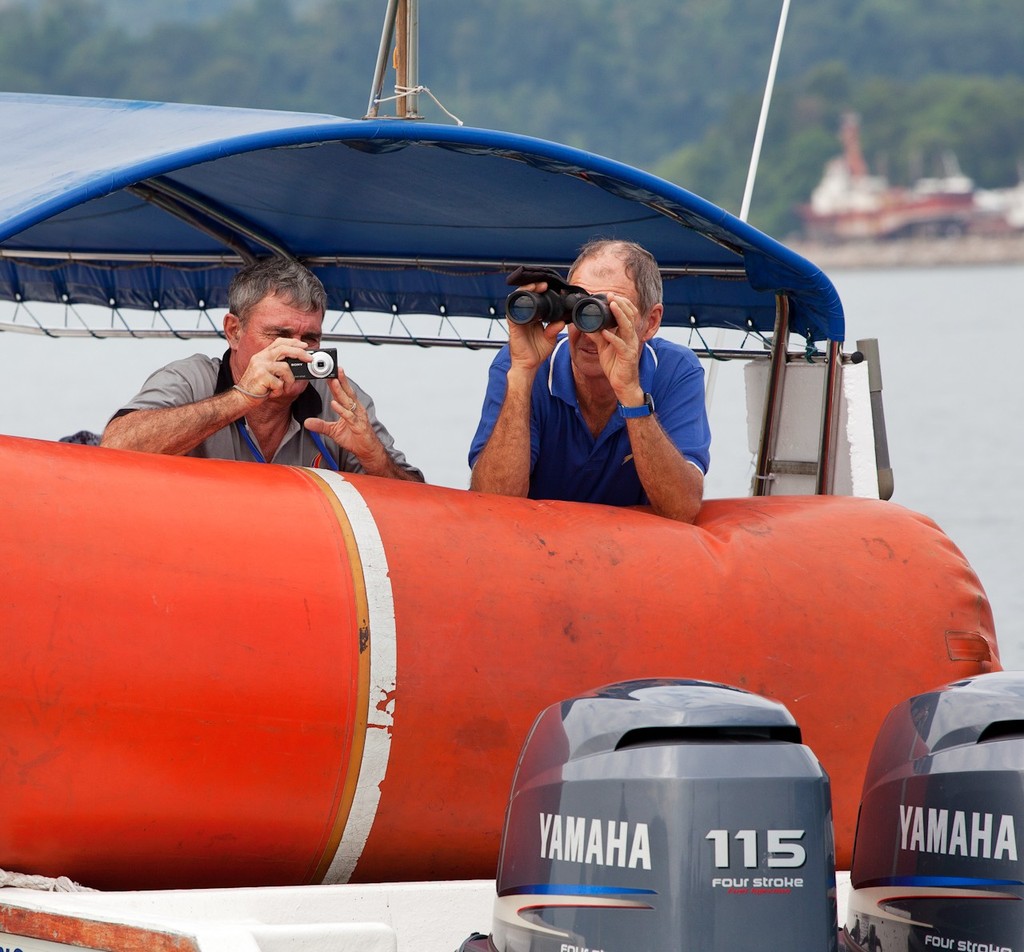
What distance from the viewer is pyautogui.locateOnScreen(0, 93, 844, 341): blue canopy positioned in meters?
3.59

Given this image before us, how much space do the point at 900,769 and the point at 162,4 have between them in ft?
332

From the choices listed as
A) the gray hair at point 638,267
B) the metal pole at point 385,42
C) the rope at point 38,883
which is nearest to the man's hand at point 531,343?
the gray hair at point 638,267

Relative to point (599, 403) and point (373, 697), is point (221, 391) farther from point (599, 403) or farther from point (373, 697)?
point (373, 697)

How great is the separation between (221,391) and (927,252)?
57.2m

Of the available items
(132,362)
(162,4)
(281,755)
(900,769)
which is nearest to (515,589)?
(281,755)

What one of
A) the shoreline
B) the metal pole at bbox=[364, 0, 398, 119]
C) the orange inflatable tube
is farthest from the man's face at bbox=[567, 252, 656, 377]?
the shoreline

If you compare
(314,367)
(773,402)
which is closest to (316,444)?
(314,367)

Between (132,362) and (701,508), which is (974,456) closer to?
(132,362)

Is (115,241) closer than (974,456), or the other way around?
(115,241)

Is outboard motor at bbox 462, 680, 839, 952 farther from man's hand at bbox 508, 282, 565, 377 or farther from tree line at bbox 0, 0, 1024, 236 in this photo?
tree line at bbox 0, 0, 1024, 236

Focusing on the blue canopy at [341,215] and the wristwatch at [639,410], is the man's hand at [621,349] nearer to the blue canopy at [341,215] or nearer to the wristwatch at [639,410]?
the wristwatch at [639,410]

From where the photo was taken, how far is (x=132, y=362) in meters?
25.0

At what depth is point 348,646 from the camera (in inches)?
119

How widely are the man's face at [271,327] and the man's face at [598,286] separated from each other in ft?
2.17
